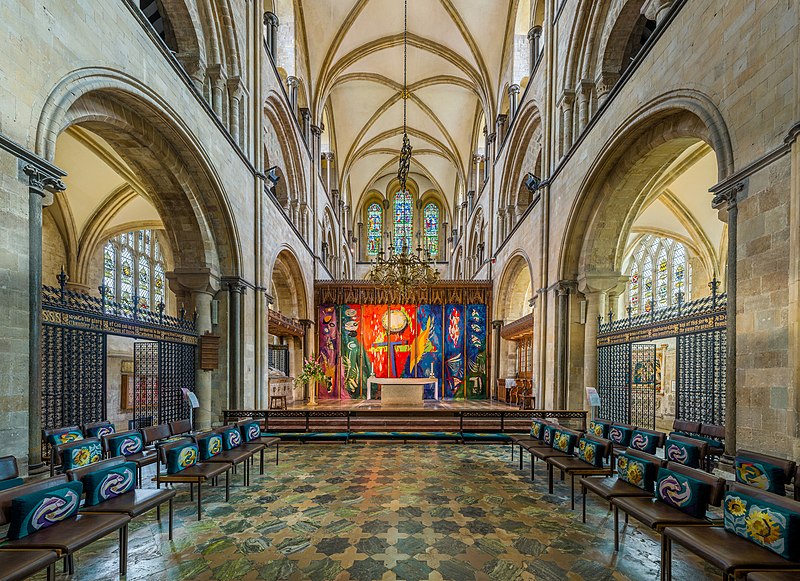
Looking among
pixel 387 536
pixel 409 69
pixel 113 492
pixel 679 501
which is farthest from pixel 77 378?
pixel 409 69

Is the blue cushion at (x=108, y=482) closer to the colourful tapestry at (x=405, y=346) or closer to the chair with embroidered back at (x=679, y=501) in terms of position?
the chair with embroidered back at (x=679, y=501)

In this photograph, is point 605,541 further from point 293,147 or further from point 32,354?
point 293,147

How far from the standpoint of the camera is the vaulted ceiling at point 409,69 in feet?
53.7

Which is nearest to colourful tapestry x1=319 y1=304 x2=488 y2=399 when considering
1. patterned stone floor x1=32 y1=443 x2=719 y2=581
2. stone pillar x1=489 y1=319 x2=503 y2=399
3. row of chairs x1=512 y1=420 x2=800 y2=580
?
stone pillar x1=489 y1=319 x2=503 y2=399

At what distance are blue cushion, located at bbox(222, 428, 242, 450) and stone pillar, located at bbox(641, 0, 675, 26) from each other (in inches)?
336

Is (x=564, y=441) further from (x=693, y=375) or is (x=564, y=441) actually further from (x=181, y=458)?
(x=181, y=458)

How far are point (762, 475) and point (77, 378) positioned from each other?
7.90 m

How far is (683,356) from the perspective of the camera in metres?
7.29

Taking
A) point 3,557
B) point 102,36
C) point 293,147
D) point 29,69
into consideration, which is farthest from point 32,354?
point 293,147

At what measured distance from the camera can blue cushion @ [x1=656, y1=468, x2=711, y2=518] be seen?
3.34m

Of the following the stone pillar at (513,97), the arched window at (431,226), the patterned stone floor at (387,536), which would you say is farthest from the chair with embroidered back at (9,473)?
the arched window at (431,226)

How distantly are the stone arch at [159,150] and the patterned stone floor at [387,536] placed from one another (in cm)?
401

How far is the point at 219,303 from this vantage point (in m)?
9.76

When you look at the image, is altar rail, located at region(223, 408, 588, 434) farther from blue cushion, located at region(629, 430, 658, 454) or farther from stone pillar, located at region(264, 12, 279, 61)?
stone pillar, located at region(264, 12, 279, 61)
